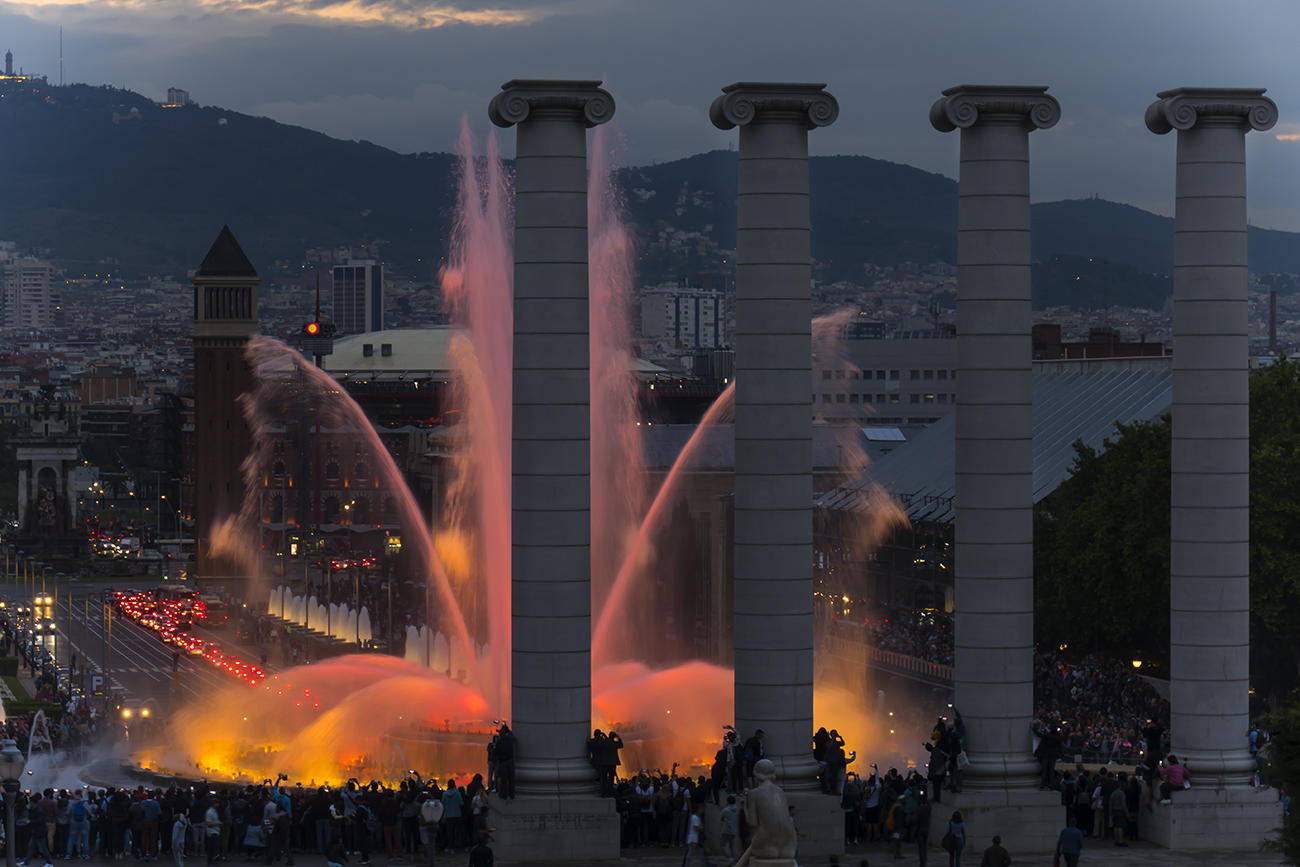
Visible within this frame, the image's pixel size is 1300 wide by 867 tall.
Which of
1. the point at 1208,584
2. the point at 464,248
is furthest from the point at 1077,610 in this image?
the point at 1208,584

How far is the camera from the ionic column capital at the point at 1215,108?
41250 millimetres

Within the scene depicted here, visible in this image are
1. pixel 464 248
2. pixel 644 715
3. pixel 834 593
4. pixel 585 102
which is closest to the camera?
pixel 585 102

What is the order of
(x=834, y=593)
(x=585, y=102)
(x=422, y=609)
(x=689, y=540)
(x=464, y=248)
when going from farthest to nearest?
(x=422, y=609)
(x=689, y=540)
(x=834, y=593)
(x=464, y=248)
(x=585, y=102)

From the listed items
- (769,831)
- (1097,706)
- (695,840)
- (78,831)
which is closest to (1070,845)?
(695,840)

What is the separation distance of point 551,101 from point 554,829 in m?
12.3

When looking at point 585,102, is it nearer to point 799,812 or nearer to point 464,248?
point 799,812

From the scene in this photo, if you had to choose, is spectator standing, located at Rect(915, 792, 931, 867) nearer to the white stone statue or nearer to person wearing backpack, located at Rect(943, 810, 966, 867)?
person wearing backpack, located at Rect(943, 810, 966, 867)

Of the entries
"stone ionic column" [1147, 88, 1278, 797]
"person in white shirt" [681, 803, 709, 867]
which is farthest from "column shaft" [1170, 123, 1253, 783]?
"person in white shirt" [681, 803, 709, 867]

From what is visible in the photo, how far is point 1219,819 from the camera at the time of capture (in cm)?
4119

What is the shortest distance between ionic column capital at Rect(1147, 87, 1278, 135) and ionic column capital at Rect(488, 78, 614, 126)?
10.2 metres

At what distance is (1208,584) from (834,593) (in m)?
59.7

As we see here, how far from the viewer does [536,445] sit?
129 feet

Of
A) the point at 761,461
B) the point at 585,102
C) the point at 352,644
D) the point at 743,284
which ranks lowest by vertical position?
the point at 352,644

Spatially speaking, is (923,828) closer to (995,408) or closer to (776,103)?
(995,408)
